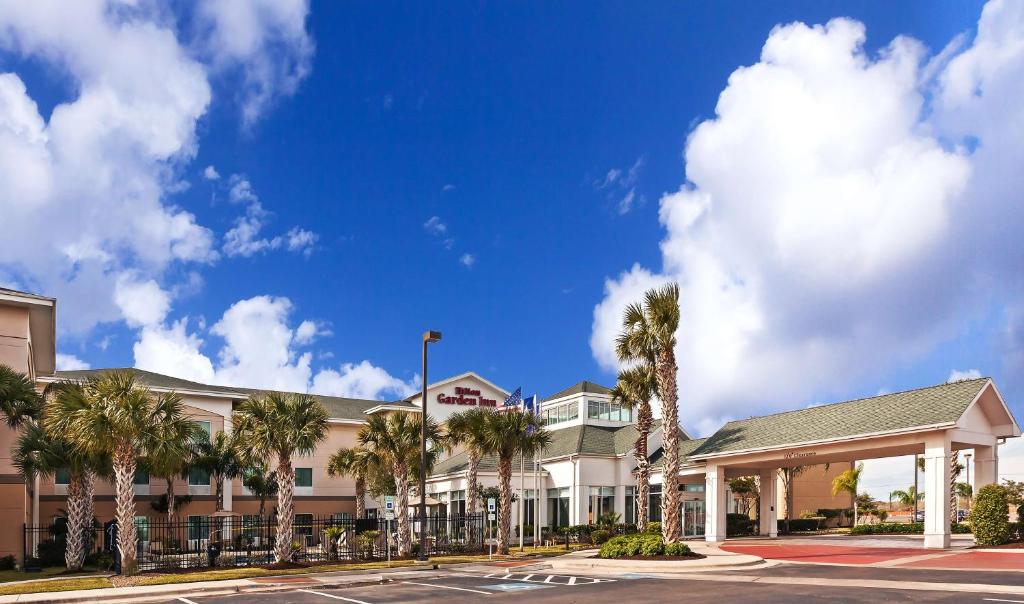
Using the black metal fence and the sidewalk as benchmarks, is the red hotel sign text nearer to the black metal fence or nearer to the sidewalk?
the black metal fence

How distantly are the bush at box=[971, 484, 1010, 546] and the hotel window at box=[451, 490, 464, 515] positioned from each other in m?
30.5

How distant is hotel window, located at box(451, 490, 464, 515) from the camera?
53553 millimetres

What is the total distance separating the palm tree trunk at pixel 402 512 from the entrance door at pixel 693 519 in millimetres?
19221

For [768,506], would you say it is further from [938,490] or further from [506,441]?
[506,441]

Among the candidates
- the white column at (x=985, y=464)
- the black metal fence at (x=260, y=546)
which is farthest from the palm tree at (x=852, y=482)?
the black metal fence at (x=260, y=546)

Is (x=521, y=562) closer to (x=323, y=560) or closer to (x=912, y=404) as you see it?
(x=323, y=560)

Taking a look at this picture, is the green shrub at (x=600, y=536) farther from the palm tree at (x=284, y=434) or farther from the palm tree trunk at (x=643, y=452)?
the palm tree at (x=284, y=434)

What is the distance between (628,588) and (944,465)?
1691cm

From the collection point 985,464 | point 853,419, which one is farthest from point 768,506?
point 985,464

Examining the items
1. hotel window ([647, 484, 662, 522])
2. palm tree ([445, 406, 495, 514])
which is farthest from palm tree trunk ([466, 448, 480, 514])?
hotel window ([647, 484, 662, 522])

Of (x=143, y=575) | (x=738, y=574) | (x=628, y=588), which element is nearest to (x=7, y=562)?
(x=143, y=575)

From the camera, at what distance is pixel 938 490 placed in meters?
32.0

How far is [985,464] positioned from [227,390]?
46.2 meters

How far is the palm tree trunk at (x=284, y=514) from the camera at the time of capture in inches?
1303
